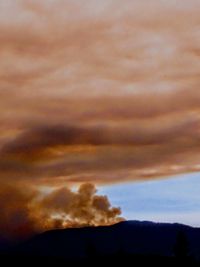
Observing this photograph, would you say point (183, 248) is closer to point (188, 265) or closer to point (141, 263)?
point (188, 265)

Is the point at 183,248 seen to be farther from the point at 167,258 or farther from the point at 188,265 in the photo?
the point at 167,258

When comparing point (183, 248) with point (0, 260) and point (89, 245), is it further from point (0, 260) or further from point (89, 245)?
point (0, 260)

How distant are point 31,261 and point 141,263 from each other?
69.0 feet

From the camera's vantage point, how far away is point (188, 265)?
10425 centimetres

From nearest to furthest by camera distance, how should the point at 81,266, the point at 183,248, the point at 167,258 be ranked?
the point at 183,248 < the point at 81,266 < the point at 167,258

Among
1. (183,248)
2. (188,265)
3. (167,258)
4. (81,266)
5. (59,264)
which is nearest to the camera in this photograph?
(183,248)

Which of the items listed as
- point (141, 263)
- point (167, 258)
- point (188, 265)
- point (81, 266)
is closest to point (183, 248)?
point (188, 265)

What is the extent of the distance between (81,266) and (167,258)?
27.6 m

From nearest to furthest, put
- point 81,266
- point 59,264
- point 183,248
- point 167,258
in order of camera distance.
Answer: point 183,248
point 81,266
point 59,264
point 167,258

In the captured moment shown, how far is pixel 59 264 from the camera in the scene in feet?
393

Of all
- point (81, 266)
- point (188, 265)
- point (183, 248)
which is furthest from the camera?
point (81, 266)

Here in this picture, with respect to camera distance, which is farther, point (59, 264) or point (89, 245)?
point (59, 264)

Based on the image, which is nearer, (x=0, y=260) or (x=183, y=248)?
(x=183, y=248)

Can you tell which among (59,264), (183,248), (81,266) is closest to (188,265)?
(183,248)
